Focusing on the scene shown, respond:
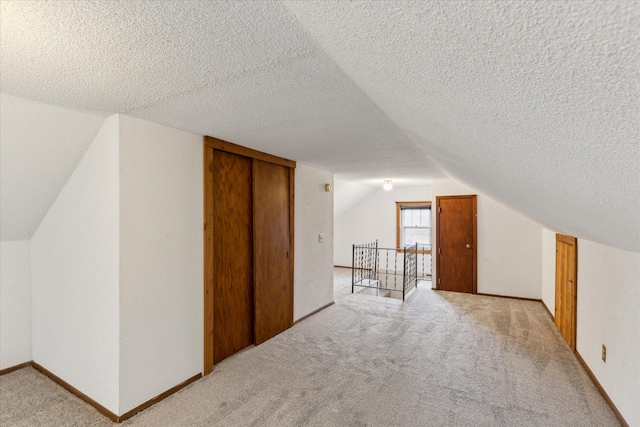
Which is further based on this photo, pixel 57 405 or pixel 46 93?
pixel 57 405

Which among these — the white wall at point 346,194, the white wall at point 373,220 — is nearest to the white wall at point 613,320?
the white wall at point 346,194

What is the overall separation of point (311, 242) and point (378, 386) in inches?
86.2

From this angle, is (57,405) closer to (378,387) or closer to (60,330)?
(60,330)

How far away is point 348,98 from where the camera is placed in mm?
1866

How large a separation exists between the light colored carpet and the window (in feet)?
12.8

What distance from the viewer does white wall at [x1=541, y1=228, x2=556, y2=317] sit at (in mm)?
4239

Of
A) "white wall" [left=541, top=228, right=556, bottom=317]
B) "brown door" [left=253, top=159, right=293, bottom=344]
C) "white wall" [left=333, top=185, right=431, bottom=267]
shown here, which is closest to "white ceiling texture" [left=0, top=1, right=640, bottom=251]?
"brown door" [left=253, top=159, right=293, bottom=344]

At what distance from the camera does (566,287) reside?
11.6 feet

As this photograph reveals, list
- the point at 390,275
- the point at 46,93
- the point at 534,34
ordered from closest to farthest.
Answer: 1. the point at 534,34
2. the point at 46,93
3. the point at 390,275

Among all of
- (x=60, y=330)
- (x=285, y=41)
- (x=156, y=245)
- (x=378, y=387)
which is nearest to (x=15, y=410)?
(x=60, y=330)

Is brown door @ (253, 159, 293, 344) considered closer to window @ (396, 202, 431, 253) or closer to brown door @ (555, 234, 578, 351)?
brown door @ (555, 234, 578, 351)

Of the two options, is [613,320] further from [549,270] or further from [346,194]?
[346,194]

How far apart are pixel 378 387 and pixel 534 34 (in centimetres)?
267

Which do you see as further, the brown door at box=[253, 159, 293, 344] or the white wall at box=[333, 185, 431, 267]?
the white wall at box=[333, 185, 431, 267]
